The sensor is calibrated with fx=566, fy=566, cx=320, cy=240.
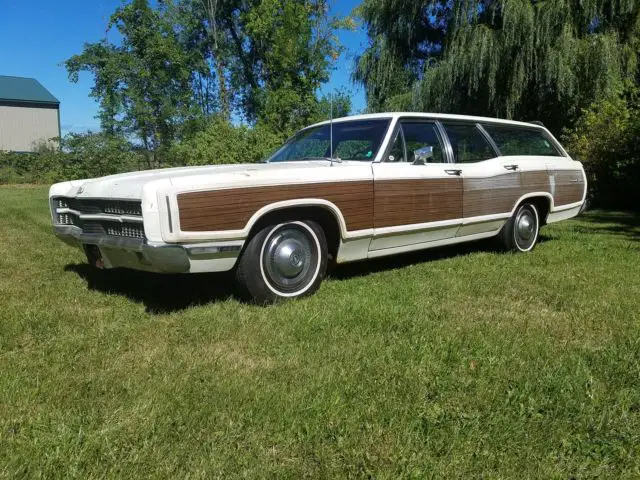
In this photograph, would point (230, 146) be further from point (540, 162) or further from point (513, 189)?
point (513, 189)

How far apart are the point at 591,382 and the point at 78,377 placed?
2.61 m

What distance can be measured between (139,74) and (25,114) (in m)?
21.3

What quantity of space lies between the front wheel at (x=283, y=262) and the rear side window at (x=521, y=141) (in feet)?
9.79

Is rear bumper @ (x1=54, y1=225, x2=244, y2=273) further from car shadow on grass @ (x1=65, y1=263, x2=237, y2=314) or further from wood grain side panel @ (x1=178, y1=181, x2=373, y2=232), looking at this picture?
car shadow on grass @ (x1=65, y1=263, x2=237, y2=314)

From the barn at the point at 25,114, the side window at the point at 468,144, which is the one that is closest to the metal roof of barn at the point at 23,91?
the barn at the point at 25,114

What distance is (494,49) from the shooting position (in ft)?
44.4

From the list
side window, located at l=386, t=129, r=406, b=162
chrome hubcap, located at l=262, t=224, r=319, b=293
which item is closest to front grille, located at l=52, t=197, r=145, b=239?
chrome hubcap, located at l=262, t=224, r=319, b=293

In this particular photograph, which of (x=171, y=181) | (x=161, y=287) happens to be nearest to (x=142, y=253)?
(x=171, y=181)

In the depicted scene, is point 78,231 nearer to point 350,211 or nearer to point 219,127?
point 350,211

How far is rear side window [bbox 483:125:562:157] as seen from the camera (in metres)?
6.41

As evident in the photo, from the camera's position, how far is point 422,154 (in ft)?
16.1

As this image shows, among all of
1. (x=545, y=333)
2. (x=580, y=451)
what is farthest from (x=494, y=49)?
(x=580, y=451)

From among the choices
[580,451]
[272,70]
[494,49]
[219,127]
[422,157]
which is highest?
[272,70]

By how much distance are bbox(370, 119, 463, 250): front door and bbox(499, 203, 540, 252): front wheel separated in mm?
1015
